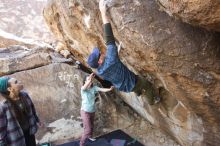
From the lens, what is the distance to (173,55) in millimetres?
4414

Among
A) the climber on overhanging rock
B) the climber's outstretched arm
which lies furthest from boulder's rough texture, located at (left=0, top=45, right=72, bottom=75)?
the climber's outstretched arm

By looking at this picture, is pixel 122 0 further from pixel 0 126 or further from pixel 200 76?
pixel 0 126

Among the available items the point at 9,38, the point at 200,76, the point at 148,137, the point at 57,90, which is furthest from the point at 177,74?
the point at 9,38

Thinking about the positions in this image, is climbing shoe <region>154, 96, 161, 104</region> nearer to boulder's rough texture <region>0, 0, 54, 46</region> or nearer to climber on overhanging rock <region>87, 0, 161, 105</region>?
climber on overhanging rock <region>87, 0, 161, 105</region>

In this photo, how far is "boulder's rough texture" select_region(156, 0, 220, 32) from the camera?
11.3ft

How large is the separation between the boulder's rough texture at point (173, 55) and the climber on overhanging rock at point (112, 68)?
0.12 metres

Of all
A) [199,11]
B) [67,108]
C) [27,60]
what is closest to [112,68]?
[199,11]

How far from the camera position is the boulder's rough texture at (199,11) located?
11.3 feet

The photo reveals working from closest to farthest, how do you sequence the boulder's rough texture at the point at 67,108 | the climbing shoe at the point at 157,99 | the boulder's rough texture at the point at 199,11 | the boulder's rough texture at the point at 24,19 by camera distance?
1. the boulder's rough texture at the point at 199,11
2. the climbing shoe at the point at 157,99
3. the boulder's rough texture at the point at 67,108
4. the boulder's rough texture at the point at 24,19

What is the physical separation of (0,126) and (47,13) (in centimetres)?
351

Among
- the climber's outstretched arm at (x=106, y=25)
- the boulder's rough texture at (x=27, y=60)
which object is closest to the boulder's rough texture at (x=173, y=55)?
the climber's outstretched arm at (x=106, y=25)

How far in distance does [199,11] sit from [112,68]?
6.25 feet

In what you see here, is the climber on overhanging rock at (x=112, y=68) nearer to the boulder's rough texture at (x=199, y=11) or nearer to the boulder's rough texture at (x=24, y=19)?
the boulder's rough texture at (x=199, y=11)

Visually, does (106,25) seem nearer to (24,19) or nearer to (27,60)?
(27,60)
